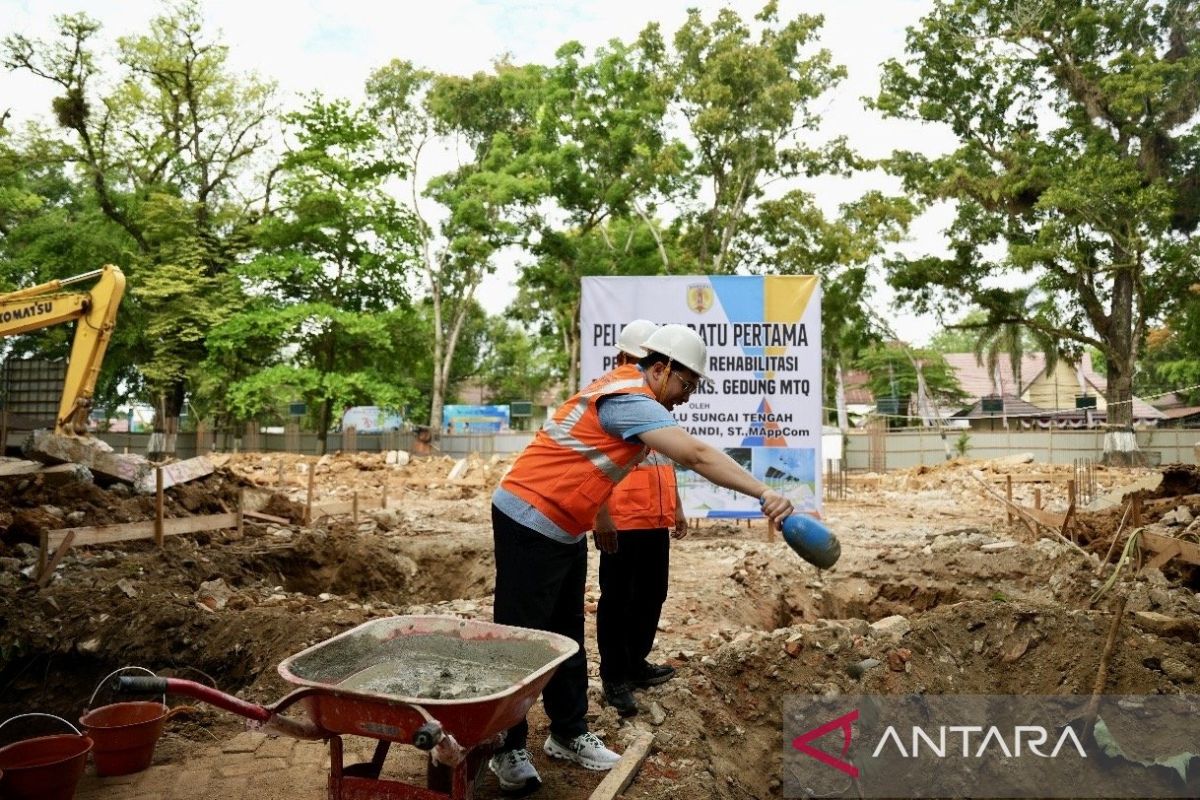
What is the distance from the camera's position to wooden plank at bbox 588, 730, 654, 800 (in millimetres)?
3078

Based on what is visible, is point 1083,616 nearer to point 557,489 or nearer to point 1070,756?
point 1070,756

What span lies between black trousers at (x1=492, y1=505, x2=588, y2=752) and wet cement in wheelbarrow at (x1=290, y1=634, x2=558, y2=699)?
192 mm

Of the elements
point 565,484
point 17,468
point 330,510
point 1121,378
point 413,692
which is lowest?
point 330,510

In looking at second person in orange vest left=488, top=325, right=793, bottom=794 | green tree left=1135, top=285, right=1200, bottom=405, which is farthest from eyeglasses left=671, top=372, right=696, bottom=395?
green tree left=1135, top=285, right=1200, bottom=405

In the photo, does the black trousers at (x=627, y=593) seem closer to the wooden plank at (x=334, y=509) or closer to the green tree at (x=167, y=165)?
the wooden plank at (x=334, y=509)

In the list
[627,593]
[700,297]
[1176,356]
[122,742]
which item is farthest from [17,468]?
[1176,356]

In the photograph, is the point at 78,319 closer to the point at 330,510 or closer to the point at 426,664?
the point at 330,510

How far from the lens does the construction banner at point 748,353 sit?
341 inches

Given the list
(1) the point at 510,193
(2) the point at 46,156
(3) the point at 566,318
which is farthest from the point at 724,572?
(2) the point at 46,156

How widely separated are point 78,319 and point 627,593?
1025 centimetres

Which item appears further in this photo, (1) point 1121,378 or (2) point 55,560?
(1) point 1121,378

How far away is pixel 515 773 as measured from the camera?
123 inches

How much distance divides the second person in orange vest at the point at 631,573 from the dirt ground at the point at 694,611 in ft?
0.62

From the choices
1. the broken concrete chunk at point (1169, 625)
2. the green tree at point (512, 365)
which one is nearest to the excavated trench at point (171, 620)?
the broken concrete chunk at point (1169, 625)
